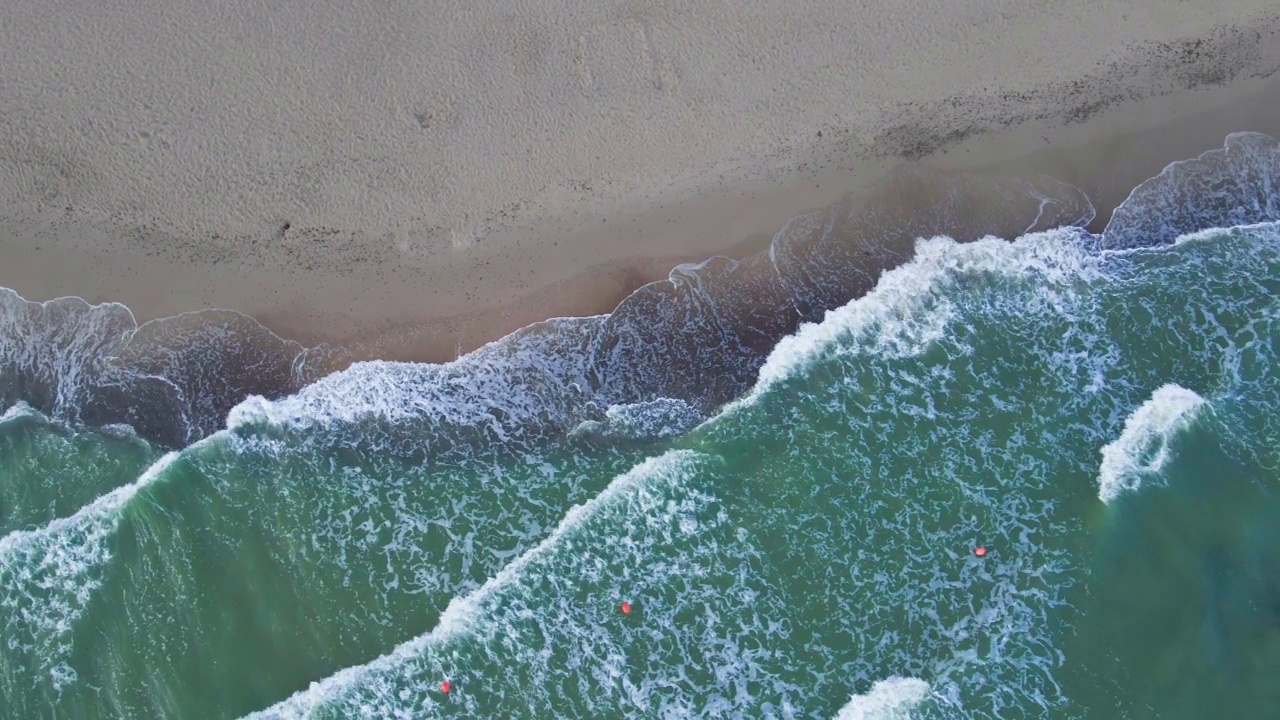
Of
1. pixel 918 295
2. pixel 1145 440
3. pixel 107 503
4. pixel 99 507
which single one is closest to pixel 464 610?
pixel 107 503

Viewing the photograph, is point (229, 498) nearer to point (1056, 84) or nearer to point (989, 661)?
point (989, 661)

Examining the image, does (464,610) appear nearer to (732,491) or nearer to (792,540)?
(732,491)

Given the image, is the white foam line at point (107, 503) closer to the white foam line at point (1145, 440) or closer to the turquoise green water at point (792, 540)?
the turquoise green water at point (792, 540)

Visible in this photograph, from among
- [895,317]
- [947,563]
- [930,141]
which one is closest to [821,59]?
[930,141]

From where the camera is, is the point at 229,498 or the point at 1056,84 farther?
the point at 1056,84

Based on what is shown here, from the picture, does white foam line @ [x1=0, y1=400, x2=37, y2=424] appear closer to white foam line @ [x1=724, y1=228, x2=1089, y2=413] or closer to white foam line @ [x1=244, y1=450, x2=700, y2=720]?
white foam line @ [x1=244, y1=450, x2=700, y2=720]

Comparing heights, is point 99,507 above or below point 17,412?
below

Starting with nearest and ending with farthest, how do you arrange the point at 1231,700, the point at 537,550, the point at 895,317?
the point at 1231,700, the point at 537,550, the point at 895,317
